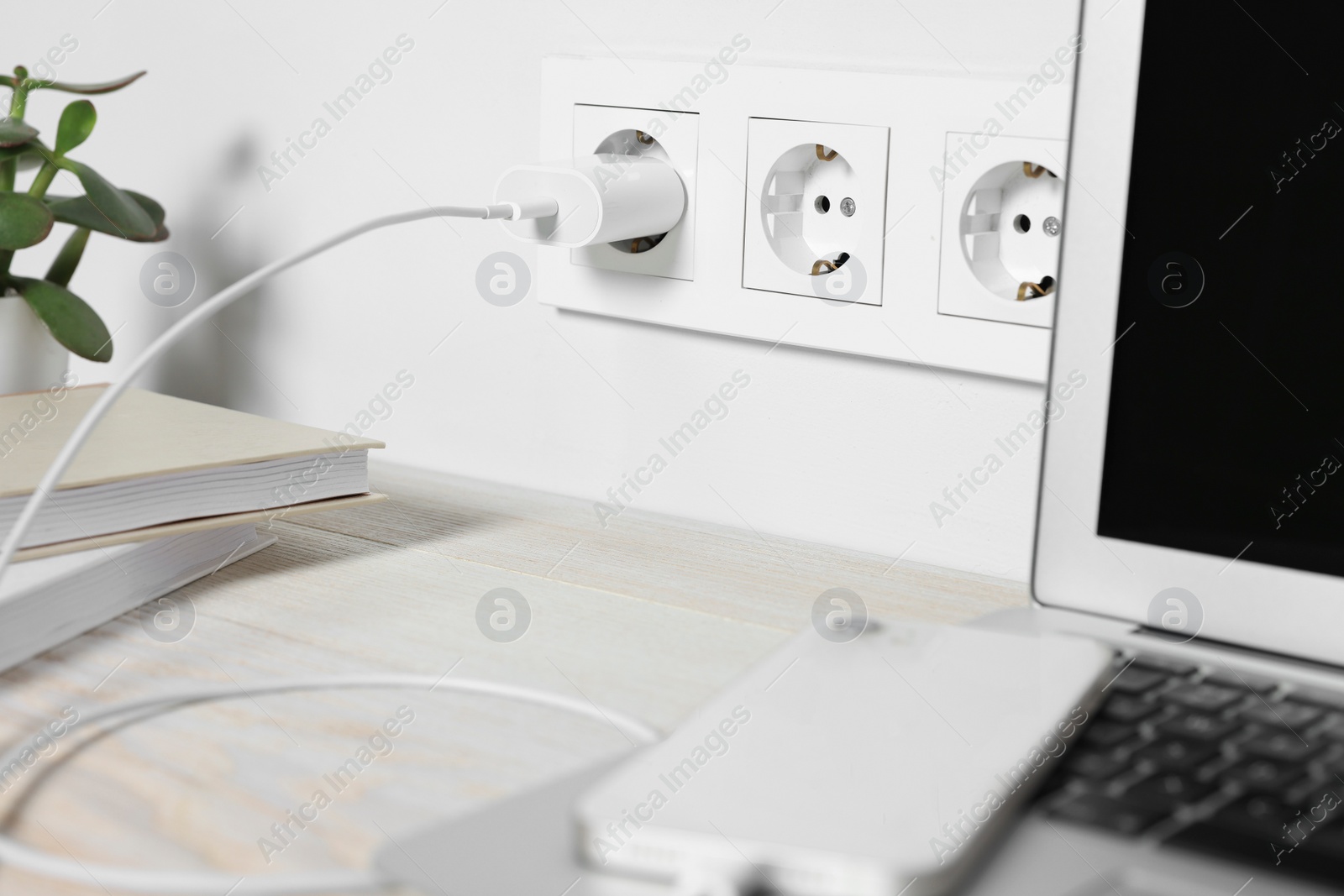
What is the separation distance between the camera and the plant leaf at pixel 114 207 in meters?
0.73

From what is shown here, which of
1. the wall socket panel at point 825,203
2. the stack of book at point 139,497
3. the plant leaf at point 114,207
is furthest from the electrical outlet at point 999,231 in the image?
the plant leaf at point 114,207

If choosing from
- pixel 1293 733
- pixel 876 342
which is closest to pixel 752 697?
pixel 1293 733

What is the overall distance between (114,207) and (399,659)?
383 mm

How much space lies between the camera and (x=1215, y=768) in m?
0.34

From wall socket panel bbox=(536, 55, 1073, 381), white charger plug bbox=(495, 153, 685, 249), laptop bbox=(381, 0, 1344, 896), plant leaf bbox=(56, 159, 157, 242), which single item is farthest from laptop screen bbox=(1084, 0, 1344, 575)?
plant leaf bbox=(56, 159, 157, 242)

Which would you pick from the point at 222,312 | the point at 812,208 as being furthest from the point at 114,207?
the point at 812,208

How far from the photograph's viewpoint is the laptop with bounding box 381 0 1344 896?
16.2 inches

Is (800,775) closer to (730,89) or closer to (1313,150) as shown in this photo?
(1313,150)

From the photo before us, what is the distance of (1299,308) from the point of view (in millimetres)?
425

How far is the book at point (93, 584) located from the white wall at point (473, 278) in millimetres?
228

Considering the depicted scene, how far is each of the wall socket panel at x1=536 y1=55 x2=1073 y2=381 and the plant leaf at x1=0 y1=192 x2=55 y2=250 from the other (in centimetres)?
28

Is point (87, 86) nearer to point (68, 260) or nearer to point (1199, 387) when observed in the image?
point (68, 260)

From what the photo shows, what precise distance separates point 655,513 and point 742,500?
2.3 inches

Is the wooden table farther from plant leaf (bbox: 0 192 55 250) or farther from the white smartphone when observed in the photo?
plant leaf (bbox: 0 192 55 250)
